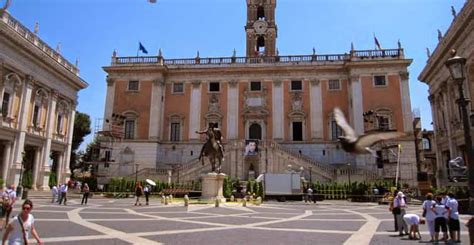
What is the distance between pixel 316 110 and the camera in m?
39.9

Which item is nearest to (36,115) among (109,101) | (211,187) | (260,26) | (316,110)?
(109,101)

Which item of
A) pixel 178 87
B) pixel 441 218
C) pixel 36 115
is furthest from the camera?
pixel 178 87

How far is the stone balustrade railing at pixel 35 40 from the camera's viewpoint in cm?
2532

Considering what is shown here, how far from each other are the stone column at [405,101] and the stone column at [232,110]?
18823 millimetres

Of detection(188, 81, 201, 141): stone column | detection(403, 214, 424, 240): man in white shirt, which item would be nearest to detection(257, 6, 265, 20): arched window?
detection(188, 81, 201, 141): stone column

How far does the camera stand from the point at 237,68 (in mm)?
41250

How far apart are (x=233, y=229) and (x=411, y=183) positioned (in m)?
32.0

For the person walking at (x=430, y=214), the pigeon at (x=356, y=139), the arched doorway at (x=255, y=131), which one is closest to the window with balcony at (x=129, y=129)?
the arched doorway at (x=255, y=131)

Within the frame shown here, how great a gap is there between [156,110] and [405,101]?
28.7 metres

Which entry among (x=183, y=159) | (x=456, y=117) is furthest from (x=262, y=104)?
(x=456, y=117)

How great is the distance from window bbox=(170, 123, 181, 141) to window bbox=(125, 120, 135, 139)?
4.58 meters

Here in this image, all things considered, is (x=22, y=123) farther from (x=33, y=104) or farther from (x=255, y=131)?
(x=255, y=131)

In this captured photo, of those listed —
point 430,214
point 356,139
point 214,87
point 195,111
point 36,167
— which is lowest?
point 430,214

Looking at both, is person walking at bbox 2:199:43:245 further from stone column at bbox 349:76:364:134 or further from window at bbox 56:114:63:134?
stone column at bbox 349:76:364:134
